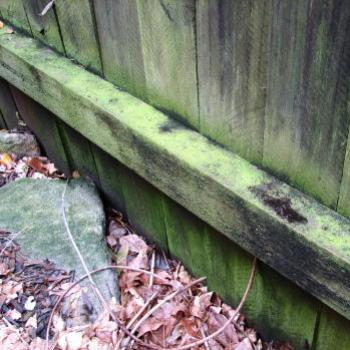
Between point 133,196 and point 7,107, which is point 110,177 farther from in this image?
point 7,107

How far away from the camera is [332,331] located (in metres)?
1.75

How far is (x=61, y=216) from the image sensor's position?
97.5 inches

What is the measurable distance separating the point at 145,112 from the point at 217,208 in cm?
44

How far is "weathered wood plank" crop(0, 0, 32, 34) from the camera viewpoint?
2449 mm

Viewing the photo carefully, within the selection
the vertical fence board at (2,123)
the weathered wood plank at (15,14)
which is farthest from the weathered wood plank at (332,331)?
the vertical fence board at (2,123)

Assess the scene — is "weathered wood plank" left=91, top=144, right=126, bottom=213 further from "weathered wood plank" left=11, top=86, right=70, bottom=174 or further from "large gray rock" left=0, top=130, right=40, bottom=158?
"large gray rock" left=0, top=130, right=40, bottom=158

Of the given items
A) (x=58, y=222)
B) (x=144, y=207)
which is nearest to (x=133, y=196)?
(x=144, y=207)

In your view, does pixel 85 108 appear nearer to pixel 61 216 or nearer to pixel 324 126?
pixel 61 216

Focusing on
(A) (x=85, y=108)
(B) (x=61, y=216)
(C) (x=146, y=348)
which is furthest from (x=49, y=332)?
(A) (x=85, y=108)

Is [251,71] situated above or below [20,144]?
above

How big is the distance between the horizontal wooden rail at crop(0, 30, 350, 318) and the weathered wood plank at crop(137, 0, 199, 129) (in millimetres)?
64

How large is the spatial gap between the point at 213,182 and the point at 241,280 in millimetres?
557

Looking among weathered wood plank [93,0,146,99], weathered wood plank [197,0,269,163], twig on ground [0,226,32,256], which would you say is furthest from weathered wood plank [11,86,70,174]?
weathered wood plank [197,0,269,163]

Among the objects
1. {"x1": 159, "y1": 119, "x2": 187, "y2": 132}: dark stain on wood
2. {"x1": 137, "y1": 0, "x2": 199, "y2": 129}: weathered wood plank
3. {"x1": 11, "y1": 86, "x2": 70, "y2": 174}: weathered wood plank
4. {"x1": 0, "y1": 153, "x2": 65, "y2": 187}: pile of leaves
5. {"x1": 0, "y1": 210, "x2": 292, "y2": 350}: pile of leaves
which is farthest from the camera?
{"x1": 0, "y1": 153, "x2": 65, "y2": 187}: pile of leaves
